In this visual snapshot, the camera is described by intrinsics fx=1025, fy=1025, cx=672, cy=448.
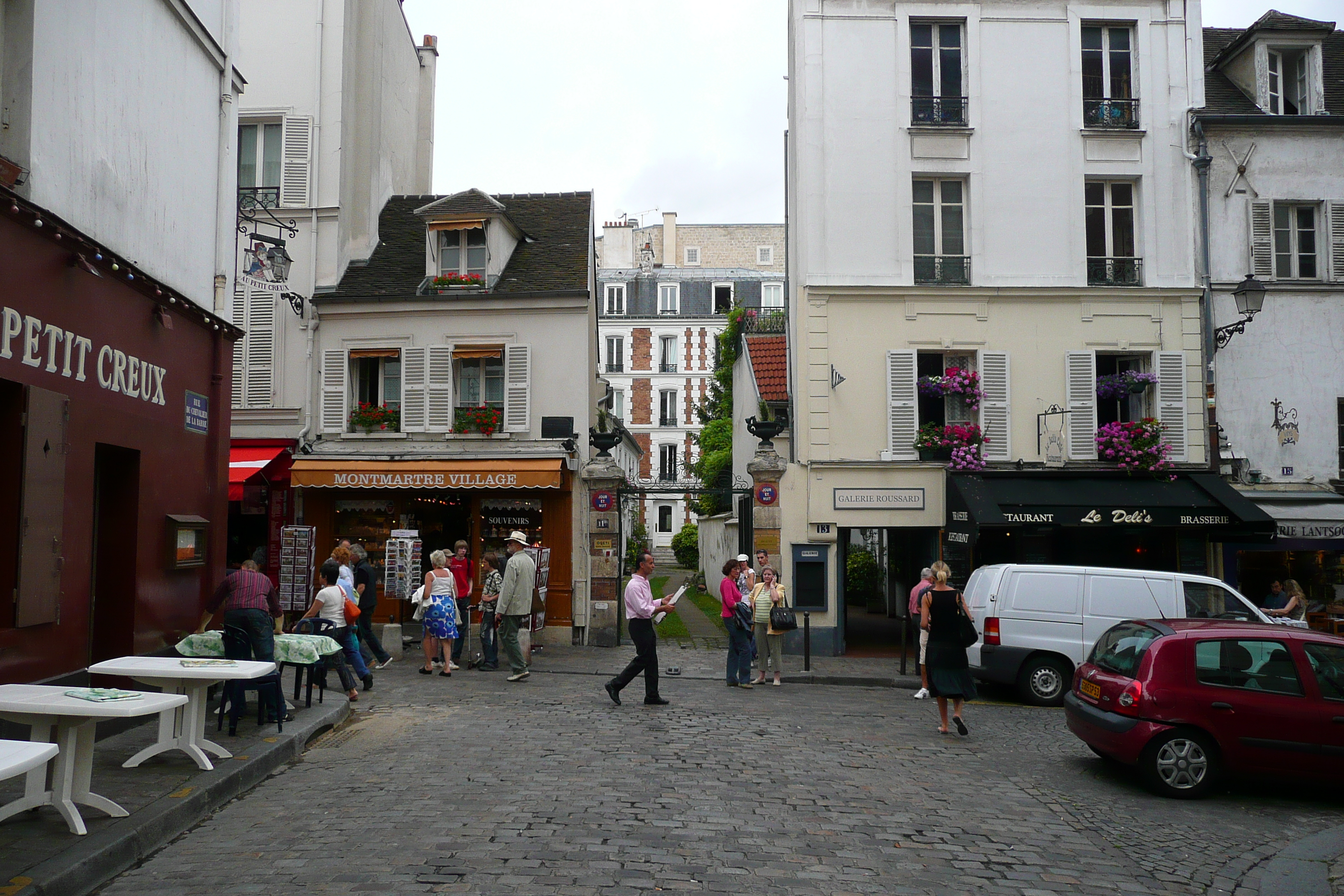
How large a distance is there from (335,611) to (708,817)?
645cm

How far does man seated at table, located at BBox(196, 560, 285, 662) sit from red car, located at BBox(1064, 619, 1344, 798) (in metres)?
7.08

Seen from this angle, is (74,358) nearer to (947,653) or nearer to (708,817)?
(708,817)

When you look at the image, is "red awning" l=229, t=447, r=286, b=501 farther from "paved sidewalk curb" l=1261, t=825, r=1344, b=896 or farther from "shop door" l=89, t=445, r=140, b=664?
"paved sidewalk curb" l=1261, t=825, r=1344, b=896

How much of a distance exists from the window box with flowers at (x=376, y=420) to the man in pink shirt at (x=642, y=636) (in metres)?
8.86

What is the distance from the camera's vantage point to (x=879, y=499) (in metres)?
17.3

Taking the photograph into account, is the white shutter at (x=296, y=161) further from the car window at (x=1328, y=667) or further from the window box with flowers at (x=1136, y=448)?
the car window at (x=1328, y=667)

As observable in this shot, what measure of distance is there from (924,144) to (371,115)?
11230mm

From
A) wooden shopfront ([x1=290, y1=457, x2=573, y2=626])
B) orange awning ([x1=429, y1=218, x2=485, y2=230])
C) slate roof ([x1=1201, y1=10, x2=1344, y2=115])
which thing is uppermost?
slate roof ([x1=1201, y1=10, x2=1344, y2=115])

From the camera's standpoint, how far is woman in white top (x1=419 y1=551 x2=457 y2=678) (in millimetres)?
13695

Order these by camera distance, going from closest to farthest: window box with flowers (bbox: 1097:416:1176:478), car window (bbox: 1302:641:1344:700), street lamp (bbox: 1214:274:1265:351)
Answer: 1. car window (bbox: 1302:641:1344:700)
2. street lamp (bbox: 1214:274:1265:351)
3. window box with flowers (bbox: 1097:416:1176:478)

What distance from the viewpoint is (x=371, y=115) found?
2123cm

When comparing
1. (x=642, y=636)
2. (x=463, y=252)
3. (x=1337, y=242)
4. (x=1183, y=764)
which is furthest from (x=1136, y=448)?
(x=463, y=252)

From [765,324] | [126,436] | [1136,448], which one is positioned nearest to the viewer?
[126,436]

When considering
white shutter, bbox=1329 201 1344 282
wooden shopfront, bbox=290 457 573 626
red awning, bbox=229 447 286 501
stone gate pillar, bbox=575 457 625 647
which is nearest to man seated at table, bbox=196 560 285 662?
wooden shopfront, bbox=290 457 573 626
